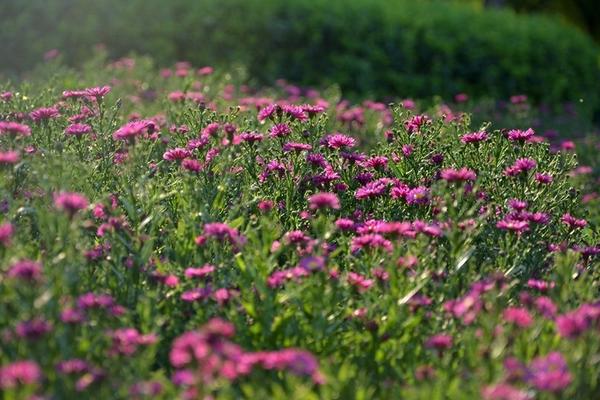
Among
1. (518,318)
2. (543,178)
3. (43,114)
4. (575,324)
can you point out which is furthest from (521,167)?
(43,114)

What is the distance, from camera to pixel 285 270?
4465mm

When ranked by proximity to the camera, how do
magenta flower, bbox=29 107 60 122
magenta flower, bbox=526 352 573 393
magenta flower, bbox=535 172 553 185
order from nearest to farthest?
magenta flower, bbox=526 352 573 393 < magenta flower, bbox=535 172 553 185 < magenta flower, bbox=29 107 60 122

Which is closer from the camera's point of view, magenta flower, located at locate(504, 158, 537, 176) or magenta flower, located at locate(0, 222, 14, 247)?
magenta flower, located at locate(0, 222, 14, 247)

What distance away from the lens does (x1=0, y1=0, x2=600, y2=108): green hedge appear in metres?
11.8

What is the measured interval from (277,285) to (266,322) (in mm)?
160

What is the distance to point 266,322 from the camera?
3.96 meters

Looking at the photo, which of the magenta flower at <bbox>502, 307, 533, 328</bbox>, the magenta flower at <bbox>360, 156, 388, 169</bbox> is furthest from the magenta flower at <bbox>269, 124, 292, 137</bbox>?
the magenta flower at <bbox>502, 307, 533, 328</bbox>

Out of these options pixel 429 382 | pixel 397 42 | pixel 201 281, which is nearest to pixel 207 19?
pixel 397 42

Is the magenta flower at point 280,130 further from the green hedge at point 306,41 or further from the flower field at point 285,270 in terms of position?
the green hedge at point 306,41

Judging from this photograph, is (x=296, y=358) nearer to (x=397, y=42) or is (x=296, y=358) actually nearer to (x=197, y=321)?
(x=197, y=321)

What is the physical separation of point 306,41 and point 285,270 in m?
8.17

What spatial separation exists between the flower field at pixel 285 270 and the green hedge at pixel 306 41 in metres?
5.60

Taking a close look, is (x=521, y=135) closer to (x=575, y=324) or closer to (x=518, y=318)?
(x=518, y=318)

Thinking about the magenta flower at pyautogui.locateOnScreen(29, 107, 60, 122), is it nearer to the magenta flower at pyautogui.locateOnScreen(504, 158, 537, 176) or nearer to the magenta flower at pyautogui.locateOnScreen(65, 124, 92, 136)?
the magenta flower at pyautogui.locateOnScreen(65, 124, 92, 136)
